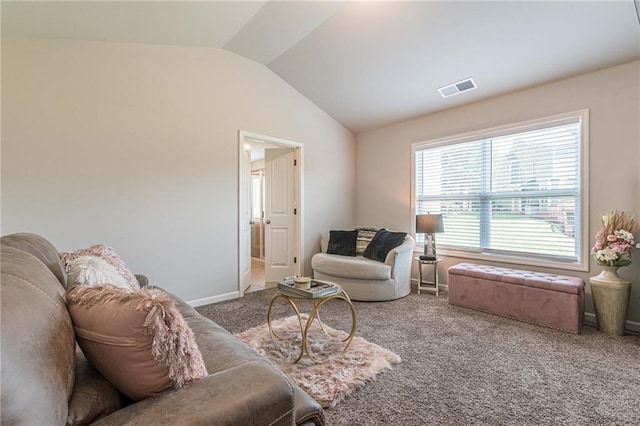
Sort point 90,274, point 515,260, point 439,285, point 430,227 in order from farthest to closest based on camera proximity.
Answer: point 439,285
point 430,227
point 515,260
point 90,274

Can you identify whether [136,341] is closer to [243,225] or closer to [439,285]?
[243,225]

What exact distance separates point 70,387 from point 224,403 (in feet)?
1.34

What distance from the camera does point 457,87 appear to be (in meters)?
3.55

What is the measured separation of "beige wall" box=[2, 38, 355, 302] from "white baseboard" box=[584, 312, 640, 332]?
150 inches

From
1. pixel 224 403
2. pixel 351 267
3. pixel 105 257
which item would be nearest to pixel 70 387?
pixel 224 403

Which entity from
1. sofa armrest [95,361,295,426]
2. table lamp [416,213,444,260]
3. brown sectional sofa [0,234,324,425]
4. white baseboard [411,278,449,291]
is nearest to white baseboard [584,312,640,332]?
white baseboard [411,278,449,291]

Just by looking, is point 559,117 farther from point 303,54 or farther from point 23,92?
point 23,92

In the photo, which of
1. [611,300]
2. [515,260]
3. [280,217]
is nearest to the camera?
[611,300]

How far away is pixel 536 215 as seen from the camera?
11.0 feet

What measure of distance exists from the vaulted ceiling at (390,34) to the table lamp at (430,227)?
150 centimetres

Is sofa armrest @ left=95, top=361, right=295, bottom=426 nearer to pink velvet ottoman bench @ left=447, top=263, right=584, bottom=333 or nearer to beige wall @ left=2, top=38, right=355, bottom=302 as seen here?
beige wall @ left=2, top=38, right=355, bottom=302

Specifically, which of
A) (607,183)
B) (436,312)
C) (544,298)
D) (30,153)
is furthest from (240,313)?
(607,183)

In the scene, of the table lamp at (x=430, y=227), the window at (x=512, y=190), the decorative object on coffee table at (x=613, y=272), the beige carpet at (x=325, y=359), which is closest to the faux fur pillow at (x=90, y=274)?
the beige carpet at (x=325, y=359)

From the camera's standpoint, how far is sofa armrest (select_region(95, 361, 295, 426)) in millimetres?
791
